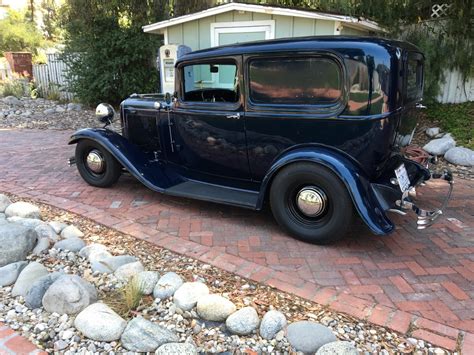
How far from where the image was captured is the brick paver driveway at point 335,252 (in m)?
2.50

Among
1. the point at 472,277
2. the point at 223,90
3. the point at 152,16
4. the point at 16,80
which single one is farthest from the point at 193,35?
the point at 16,80

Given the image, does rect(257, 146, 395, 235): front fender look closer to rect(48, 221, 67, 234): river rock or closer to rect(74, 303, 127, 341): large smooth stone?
rect(74, 303, 127, 341): large smooth stone

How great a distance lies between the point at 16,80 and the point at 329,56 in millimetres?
13620

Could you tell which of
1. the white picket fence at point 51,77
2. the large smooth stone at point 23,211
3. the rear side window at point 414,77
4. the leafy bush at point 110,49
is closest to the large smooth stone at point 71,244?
the large smooth stone at point 23,211

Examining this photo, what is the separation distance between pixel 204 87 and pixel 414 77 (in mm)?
2138

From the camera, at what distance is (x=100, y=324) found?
89.2 inches

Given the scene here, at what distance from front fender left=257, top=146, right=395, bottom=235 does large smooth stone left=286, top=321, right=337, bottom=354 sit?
1.02 m

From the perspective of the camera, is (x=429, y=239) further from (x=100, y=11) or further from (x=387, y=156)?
(x=100, y=11)

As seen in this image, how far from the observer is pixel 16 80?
44.6 feet

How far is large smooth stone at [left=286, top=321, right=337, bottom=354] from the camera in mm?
2162

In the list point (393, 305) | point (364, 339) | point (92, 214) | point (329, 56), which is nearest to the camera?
point (364, 339)

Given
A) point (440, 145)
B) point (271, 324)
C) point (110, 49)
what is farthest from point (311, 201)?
point (110, 49)

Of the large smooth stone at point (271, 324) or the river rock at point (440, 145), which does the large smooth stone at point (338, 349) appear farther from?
the river rock at point (440, 145)

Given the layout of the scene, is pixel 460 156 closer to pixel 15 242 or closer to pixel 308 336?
pixel 308 336
